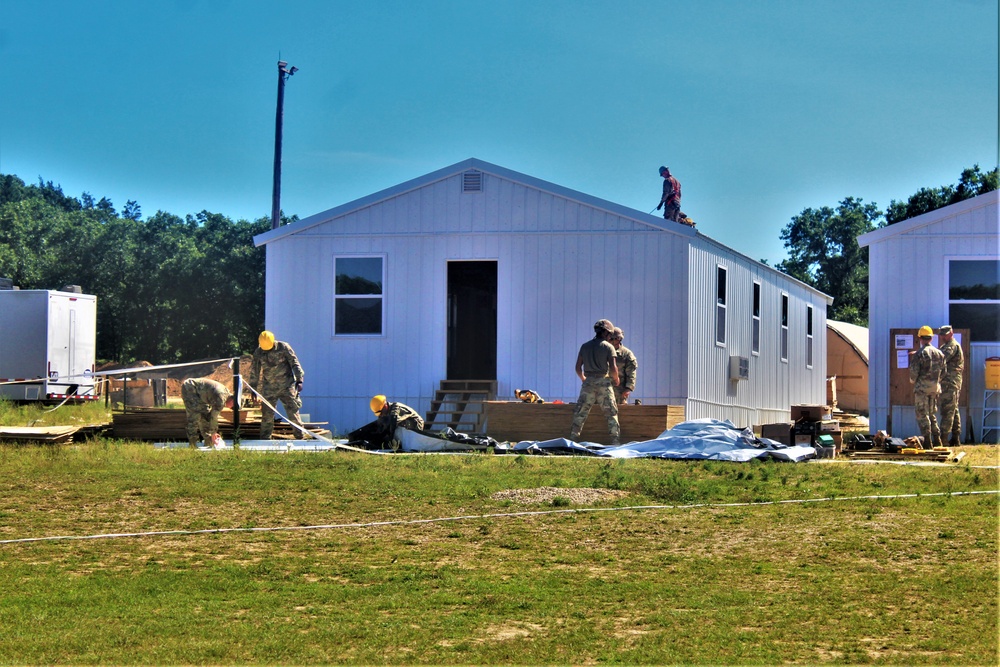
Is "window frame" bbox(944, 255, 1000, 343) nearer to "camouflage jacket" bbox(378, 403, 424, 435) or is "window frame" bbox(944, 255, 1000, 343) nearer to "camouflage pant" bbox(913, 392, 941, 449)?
"camouflage pant" bbox(913, 392, 941, 449)

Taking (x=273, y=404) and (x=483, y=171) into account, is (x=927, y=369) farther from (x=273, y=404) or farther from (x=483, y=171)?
(x=273, y=404)

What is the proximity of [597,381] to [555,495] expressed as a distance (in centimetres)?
550

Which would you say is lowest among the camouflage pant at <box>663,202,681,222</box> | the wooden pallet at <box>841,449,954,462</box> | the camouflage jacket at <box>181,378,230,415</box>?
the wooden pallet at <box>841,449,954,462</box>

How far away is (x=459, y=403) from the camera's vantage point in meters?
20.2

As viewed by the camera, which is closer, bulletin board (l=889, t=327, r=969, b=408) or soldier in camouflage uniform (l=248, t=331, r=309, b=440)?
soldier in camouflage uniform (l=248, t=331, r=309, b=440)

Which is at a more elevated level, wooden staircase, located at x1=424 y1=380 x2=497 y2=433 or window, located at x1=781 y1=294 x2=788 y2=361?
→ window, located at x1=781 y1=294 x2=788 y2=361

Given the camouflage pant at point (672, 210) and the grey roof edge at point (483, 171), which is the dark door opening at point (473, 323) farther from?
the camouflage pant at point (672, 210)

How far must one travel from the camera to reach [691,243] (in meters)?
20.0

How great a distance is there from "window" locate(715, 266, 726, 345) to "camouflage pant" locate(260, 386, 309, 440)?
7568mm

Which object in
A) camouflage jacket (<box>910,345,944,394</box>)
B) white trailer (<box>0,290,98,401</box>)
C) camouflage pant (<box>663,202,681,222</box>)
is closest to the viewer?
camouflage jacket (<box>910,345,944,394</box>)

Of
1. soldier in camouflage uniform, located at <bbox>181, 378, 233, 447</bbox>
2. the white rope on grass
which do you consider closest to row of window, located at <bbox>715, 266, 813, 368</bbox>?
soldier in camouflage uniform, located at <bbox>181, 378, 233, 447</bbox>

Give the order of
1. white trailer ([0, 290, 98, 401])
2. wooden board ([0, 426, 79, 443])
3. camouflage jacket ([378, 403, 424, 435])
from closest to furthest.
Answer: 1. wooden board ([0, 426, 79, 443])
2. camouflage jacket ([378, 403, 424, 435])
3. white trailer ([0, 290, 98, 401])

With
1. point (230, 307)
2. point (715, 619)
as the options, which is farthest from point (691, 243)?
point (230, 307)

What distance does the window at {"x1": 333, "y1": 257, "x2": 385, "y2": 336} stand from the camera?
2097 cm
